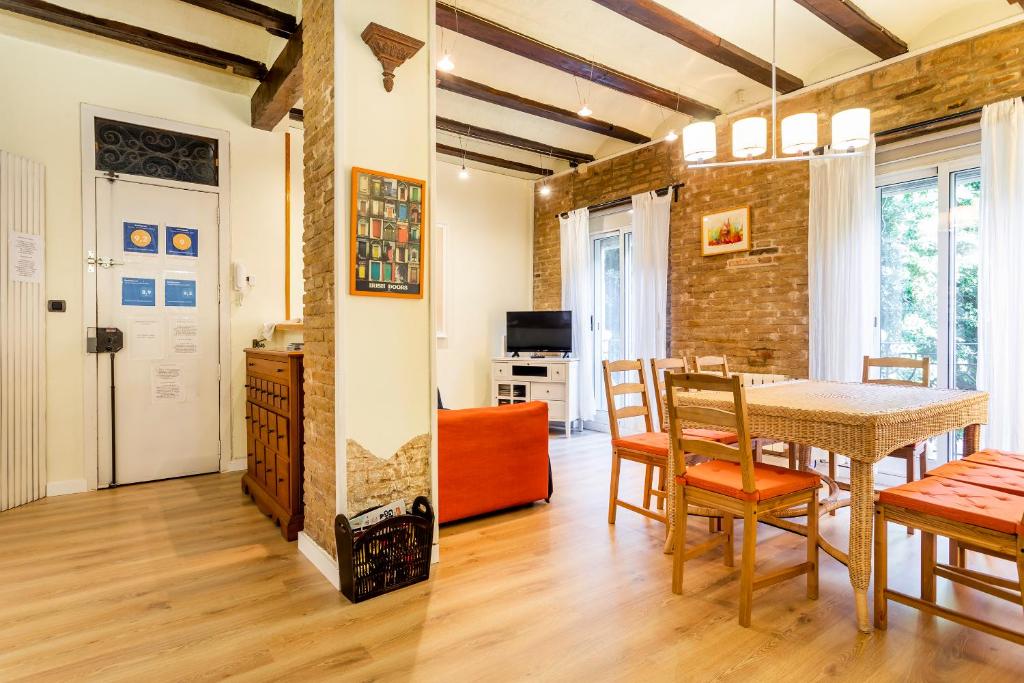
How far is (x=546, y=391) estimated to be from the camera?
6250 mm

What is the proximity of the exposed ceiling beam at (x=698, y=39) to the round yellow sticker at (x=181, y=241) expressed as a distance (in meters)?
3.62

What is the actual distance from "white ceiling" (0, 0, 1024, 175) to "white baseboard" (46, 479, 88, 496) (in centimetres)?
320

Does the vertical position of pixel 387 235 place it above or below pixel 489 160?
below

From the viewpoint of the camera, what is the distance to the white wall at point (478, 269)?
6598 millimetres

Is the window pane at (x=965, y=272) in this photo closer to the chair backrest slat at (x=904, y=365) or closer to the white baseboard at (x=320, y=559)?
the chair backrest slat at (x=904, y=365)

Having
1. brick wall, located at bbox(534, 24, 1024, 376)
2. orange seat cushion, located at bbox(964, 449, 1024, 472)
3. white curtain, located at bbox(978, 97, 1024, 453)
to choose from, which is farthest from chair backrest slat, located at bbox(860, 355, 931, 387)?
brick wall, located at bbox(534, 24, 1024, 376)

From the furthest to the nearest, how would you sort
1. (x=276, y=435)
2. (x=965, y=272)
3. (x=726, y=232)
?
(x=726, y=232) < (x=965, y=272) < (x=276, y=435)

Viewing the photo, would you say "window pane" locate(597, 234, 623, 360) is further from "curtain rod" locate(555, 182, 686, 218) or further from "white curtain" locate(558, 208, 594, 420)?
"curtain rod" locate(555, 182, 686, 218)

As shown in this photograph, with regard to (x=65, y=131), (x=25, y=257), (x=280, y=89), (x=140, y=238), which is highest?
(x=280, y=89)

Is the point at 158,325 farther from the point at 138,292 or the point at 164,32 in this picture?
the point at 164,32

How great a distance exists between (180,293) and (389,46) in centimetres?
307

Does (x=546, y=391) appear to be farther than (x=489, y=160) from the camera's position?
No

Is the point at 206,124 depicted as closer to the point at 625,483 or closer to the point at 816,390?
the point at 625,483

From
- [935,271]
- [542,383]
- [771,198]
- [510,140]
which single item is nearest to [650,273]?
[771,198]
